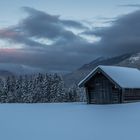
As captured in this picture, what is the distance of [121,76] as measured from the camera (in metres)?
49.9

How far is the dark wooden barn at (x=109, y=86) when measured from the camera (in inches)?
1847

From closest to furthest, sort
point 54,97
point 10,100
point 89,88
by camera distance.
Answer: point 89,88
point 54,97
point 10,100

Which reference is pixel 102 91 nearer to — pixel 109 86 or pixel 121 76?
pixel 109 86

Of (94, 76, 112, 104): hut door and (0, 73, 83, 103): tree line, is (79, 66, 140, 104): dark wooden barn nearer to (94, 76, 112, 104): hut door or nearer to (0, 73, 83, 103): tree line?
(94, 76, 112, 104): hut door

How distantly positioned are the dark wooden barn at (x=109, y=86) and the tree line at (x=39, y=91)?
96.9ft

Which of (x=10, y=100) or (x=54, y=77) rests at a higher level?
(x=54, y=77)

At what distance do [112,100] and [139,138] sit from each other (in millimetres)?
34940

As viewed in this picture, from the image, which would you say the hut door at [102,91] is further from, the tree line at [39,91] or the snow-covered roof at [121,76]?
the tree line at [39,91]

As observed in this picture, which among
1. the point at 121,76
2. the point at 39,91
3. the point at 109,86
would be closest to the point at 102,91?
the point at 109,86

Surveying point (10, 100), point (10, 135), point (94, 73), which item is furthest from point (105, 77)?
point (10, 100)

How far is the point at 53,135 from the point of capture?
1433 cm

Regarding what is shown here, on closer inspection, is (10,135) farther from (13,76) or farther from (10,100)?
(13,76)

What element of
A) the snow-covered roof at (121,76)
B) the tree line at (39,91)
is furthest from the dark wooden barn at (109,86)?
the tree line at (39,91)

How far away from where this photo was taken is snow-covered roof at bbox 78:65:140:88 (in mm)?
46688
